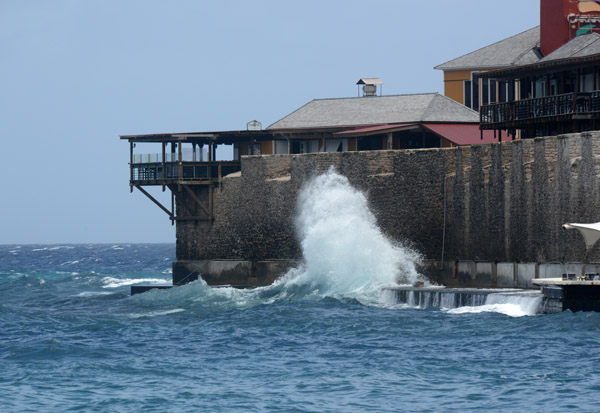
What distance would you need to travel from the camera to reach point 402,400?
20641 millimetres

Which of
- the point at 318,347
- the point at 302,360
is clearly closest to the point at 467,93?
the point at 318,347

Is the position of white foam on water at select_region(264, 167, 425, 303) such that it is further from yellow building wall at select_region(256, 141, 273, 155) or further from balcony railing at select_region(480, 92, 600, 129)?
yellow building wall at select_region(256, 141, 273, 155)

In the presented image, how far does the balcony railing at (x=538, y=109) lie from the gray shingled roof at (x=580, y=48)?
1.87 meters

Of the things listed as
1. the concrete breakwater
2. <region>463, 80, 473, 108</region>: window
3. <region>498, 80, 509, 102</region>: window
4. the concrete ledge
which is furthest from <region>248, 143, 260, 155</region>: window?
<region>498, 80, 509, 102</region>: window

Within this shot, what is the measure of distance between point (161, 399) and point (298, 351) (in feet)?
19.3

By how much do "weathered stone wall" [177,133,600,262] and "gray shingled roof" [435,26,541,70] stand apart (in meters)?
12.1

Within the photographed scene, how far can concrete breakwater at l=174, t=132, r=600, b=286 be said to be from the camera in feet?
111

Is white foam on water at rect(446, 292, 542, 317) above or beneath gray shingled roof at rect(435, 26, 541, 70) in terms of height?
beneath

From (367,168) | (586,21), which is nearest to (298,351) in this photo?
(367,168)

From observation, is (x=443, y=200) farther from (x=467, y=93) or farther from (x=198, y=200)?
(x=467, y=93)

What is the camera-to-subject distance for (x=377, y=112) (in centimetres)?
5044

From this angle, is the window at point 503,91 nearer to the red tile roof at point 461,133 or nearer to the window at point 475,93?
the window at point 475,93

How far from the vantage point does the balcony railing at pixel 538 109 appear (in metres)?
38.1

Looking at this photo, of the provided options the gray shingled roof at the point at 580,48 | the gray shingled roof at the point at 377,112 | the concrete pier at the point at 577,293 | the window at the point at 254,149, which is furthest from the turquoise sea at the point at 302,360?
the window at the point at 254,149
